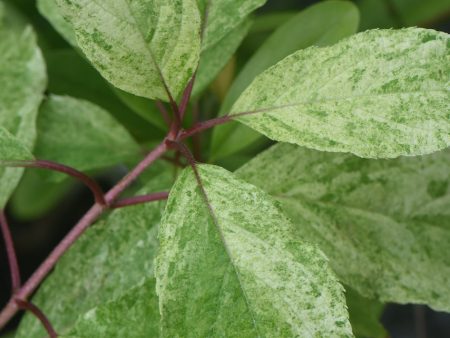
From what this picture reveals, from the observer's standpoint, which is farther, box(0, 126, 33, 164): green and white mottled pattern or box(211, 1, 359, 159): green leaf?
box(211, 1, 359, 159): green leaf

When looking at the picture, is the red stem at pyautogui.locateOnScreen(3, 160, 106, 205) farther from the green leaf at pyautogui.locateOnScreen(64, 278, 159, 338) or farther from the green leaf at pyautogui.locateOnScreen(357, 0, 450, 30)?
the green leaf at pyautogui.locateOnScreen(357, 0, 450, 30)

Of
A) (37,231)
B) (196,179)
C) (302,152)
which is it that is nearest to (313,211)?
(302,152)

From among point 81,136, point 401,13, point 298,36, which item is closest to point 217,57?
point 298,36

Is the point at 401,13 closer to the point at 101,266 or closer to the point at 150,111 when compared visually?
the point at 150,111

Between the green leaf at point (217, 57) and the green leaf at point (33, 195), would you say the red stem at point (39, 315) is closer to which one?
the green leaf at point (217, 57)

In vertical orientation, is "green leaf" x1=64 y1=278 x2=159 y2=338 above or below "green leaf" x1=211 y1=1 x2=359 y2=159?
below

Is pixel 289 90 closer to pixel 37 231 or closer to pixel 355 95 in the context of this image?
A: pixel 355 95

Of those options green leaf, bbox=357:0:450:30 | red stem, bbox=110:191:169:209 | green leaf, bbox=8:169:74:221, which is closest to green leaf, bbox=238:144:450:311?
red stem, bbox=110:191:169:209
